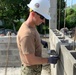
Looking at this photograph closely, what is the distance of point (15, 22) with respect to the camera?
3719 centimetres

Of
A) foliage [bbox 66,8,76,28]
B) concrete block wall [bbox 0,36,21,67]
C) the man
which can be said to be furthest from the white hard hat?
foliage [bbox 66,8,76,28]

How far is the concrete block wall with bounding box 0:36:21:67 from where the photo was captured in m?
8.24

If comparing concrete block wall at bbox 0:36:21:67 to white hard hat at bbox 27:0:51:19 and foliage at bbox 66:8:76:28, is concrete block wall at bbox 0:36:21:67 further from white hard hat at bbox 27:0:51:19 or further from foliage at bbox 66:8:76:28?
foliage at bbox 66:8:76:28

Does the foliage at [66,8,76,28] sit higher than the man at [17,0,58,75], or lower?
lower

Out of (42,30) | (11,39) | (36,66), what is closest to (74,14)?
(42,30)

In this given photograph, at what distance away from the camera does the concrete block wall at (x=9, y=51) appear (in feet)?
27.0

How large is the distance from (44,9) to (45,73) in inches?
177

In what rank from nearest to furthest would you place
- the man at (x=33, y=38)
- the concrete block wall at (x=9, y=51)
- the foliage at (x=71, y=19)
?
the man at (x=33, y=38) < the concrete block wall at (x=9, y=51) < the foliage at (x=71, y=19)

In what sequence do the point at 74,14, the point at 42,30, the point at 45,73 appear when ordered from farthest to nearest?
the point at 74,14, the point at 42,30, the point at 45,73

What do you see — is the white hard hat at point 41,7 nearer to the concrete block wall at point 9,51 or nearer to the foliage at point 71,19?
the concrete block wall at point 9,51

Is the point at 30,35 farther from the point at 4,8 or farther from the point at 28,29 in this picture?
the point at 4,8

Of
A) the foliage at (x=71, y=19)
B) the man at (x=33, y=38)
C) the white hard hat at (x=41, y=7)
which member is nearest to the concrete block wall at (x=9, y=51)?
the man at (x=33, y=38)

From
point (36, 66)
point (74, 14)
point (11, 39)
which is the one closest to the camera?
point (36, 66)

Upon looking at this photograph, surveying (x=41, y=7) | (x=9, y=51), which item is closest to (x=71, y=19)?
(x=9, y=51)
